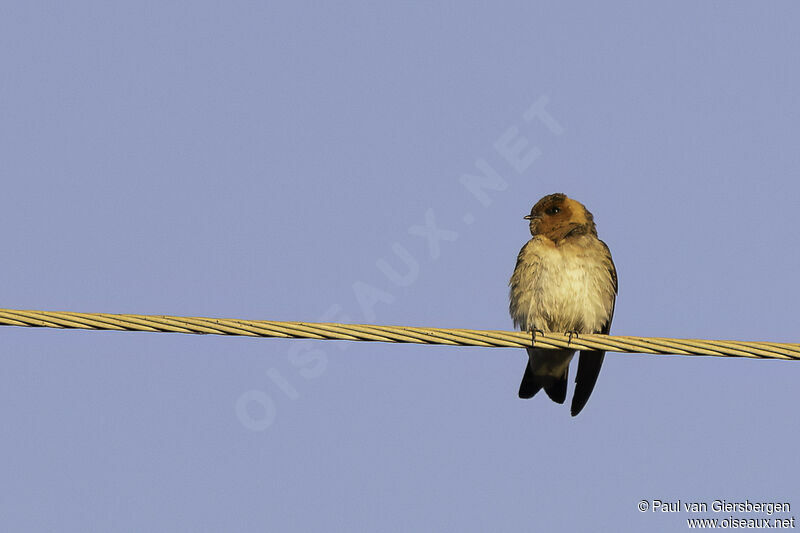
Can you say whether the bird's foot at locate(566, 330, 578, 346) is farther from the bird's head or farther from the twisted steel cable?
the bird's head

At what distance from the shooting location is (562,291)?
380 inches

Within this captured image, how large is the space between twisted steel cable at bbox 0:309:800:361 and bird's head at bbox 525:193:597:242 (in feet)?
11.1

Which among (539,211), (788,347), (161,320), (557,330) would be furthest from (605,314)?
(161,320)

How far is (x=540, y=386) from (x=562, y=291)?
106 centimetres

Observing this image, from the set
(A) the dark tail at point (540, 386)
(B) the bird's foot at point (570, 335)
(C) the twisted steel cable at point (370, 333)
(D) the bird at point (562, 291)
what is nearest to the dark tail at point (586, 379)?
(D) the bird at point (562, 291)

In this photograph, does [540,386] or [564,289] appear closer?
[564,289]

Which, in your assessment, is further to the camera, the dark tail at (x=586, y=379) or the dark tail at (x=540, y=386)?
the dark tail at (x=540, y=386)

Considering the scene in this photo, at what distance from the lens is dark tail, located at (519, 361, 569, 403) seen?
10.3 m

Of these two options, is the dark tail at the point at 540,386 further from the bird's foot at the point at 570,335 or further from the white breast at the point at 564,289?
the bird's foot at the point at 570,335

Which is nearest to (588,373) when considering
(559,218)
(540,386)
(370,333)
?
(540,386)

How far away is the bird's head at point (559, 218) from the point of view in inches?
401

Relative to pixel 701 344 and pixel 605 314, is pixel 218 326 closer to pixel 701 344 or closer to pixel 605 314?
pixel 701 344

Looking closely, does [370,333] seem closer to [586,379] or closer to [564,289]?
[564,289]

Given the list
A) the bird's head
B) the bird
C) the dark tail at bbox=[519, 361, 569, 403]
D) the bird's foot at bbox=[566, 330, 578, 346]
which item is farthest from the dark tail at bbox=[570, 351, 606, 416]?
the bird's head
